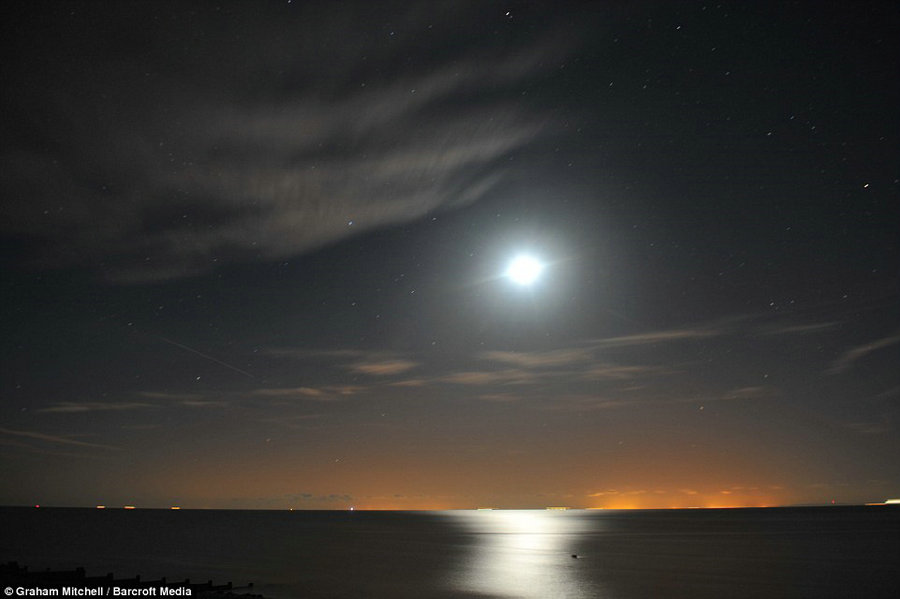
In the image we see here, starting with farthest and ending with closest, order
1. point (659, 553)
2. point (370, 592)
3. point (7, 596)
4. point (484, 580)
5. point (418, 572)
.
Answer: point (659, 553), point (418, 572), point (484, 580), point (370, 592), point (7, 596)

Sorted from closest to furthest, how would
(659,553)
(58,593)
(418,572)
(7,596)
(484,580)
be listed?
(7,596) → (58,593) → (484,580) → (418,572) → (659,553)

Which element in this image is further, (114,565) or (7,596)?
(114,565)

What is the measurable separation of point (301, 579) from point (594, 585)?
2779cm

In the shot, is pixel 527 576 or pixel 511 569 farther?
pixel 511 569

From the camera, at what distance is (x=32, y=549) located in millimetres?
95750

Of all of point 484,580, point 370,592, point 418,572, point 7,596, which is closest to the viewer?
point 7,596

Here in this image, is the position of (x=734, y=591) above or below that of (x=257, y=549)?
below

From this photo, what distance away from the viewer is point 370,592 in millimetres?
52031

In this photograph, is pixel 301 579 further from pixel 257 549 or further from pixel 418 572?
pixel 257 549

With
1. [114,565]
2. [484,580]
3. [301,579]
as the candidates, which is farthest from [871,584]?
[114,565]

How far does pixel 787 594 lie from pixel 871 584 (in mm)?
12503

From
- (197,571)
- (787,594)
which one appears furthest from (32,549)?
(787,594)

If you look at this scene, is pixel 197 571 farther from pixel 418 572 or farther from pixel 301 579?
pixel 418 572

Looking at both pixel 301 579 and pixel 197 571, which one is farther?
pixel 197 571
